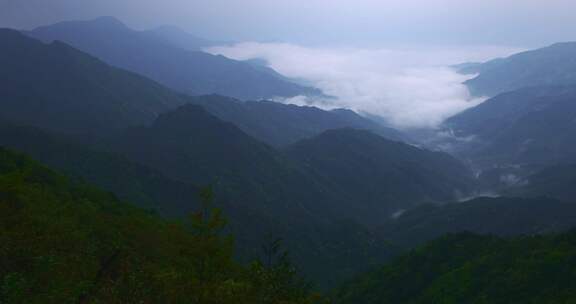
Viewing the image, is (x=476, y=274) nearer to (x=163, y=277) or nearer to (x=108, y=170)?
(x=163, y=277)

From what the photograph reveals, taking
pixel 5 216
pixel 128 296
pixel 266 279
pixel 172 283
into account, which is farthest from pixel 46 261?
pixel 5 216

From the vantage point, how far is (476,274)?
92.3 metres

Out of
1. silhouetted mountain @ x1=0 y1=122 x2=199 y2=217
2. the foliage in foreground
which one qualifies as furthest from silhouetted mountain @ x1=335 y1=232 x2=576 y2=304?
silhouetted mountain @ x1=0 y1=122 x2=199 y2=217

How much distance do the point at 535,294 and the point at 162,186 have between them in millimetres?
143432

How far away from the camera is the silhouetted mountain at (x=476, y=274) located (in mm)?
80194

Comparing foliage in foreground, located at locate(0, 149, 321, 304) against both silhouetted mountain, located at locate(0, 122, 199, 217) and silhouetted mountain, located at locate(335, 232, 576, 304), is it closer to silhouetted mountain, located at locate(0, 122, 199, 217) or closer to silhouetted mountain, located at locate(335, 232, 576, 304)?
silhouetted mountain, located at locate(335, 232, 576, 304)

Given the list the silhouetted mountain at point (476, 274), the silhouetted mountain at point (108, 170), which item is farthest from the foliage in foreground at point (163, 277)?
the silhouetted mountain at point (108, 170)

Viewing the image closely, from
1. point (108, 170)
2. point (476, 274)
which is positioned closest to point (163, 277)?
point (476, 274)

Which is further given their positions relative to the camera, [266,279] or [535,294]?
[535,294]

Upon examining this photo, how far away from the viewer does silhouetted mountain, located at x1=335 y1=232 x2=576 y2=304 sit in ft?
263

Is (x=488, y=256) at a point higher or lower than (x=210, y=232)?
lower

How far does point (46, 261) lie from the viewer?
59.2 feet

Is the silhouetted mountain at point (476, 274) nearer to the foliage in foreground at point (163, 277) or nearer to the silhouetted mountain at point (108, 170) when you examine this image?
the foliage in foreground at point (163, 277)

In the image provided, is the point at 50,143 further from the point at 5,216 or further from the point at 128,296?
the point at 128,296
